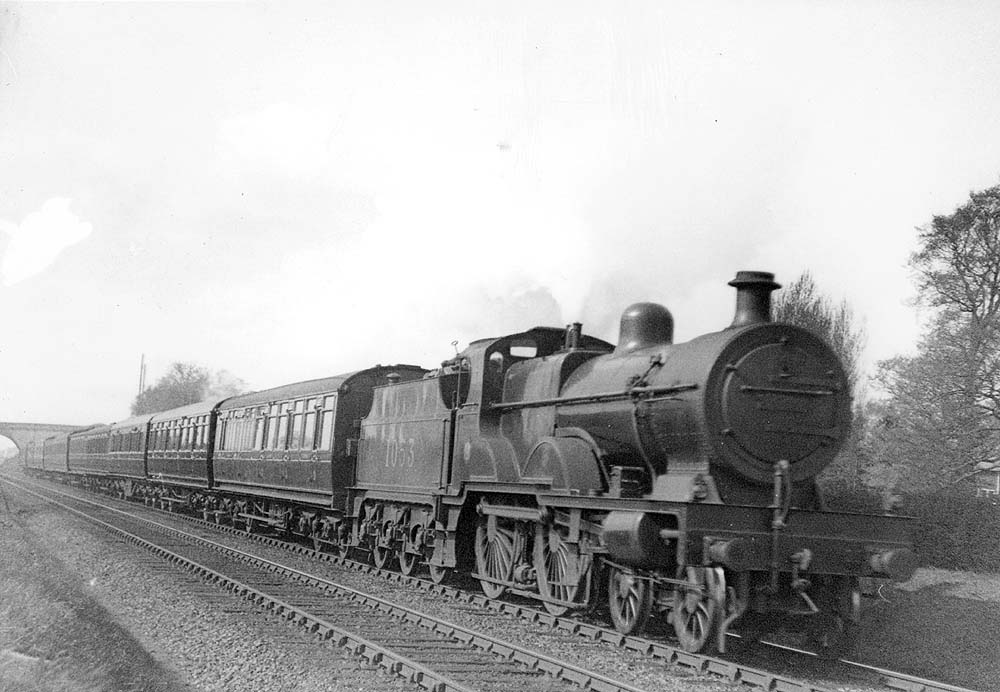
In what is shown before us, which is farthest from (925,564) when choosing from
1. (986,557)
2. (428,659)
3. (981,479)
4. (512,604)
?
(428,659)

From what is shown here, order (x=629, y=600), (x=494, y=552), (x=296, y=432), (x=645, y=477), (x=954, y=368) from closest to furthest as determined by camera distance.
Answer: (x=629, y=600) < (x=645, y=477) < (x=494, y=552) < (x=954, y=368) < (x=296, y=432)

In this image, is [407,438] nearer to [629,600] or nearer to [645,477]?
[645,477]

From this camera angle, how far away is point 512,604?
1115 cm

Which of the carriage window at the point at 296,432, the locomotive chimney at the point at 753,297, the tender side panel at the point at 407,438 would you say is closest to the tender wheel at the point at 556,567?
the tender side panel at the point at 407,438

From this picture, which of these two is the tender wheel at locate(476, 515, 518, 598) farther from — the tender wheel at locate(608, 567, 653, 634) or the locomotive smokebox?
the locomotive smokebox

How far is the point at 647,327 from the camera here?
397 inches

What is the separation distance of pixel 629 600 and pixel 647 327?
9.55 feet

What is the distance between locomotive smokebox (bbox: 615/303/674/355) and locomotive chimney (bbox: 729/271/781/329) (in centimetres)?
136

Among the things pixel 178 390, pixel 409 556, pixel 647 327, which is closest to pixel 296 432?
pixel 409 556

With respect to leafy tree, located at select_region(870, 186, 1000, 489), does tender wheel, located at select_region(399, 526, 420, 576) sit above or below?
below

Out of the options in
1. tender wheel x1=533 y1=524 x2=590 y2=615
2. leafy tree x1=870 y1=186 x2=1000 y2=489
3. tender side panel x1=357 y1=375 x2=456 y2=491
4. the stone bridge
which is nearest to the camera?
tender wheel x1=533 y1=524 x2=590 y2=615

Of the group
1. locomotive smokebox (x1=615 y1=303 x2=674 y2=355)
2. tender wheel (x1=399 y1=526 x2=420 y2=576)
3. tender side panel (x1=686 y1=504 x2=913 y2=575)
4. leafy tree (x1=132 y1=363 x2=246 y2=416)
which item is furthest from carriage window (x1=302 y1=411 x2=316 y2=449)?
leafy tree (x1=132 y1=363 x2=246 y2=416)

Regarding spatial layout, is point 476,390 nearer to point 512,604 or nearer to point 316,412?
point 512,604

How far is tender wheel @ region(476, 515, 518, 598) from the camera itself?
36.9 ft
